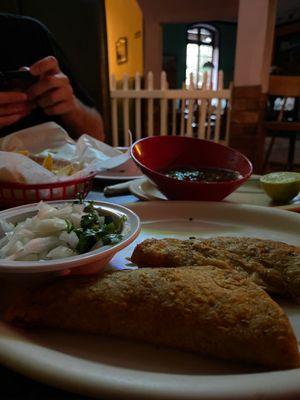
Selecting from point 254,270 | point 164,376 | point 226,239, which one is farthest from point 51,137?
point 164,376

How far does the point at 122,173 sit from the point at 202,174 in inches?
15.3

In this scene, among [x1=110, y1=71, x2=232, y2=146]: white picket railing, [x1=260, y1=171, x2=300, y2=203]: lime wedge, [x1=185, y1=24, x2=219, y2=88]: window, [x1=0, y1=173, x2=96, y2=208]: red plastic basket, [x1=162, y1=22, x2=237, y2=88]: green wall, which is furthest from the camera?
[x1=185, y1=24, x2=219, y2=88]: window

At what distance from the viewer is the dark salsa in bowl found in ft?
3.15

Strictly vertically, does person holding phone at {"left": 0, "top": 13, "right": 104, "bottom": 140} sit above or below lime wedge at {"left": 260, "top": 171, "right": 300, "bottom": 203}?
above

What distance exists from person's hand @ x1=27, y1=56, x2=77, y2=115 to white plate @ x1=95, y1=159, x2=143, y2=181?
1.44 ft

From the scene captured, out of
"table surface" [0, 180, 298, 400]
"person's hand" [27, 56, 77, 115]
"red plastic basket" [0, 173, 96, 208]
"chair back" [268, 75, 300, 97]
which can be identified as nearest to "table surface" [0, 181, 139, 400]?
"table surface" [0, 180, 298, 400]

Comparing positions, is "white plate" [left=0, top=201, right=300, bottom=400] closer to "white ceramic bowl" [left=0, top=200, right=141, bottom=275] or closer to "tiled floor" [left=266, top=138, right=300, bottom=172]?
"white ceramic bowl" [left=0, top=200, right=141, bottom=275]

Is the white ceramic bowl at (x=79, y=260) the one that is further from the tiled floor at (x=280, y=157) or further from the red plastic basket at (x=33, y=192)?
the tiled floor at (x=280, y=157)

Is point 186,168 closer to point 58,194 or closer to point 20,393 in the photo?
point 58,194

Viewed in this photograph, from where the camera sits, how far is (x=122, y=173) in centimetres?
129

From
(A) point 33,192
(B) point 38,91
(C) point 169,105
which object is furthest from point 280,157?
(A) point 33,192

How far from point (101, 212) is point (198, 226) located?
11.2 inches

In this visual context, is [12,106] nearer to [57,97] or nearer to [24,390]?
[57,97]

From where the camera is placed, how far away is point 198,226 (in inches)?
33.8
